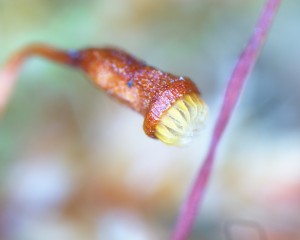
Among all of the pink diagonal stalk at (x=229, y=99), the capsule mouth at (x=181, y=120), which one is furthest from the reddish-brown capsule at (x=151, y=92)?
the pink diagonal stalk at (x=229, y=99)

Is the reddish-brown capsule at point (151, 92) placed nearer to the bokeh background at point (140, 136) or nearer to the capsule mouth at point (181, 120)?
the capsule mouth at point (181, 120)

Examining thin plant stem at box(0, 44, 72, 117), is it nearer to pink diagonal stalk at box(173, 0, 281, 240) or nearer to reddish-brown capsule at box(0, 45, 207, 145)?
reddish-brown capsule at box(0, 45, 207, 145)

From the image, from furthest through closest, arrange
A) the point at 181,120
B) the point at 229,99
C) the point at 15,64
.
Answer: the point at 15,64 < the point at 229,99 < the point at 181,120

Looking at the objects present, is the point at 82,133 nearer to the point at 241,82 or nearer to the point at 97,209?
the point at 97,209

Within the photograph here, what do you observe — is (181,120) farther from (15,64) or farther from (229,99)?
(15,64)

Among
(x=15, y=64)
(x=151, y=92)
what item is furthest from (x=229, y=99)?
(x=15, y=64)

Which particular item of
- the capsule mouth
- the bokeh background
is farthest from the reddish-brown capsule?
the bokeh background

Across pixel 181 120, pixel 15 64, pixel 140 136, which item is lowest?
pixel 181 120
